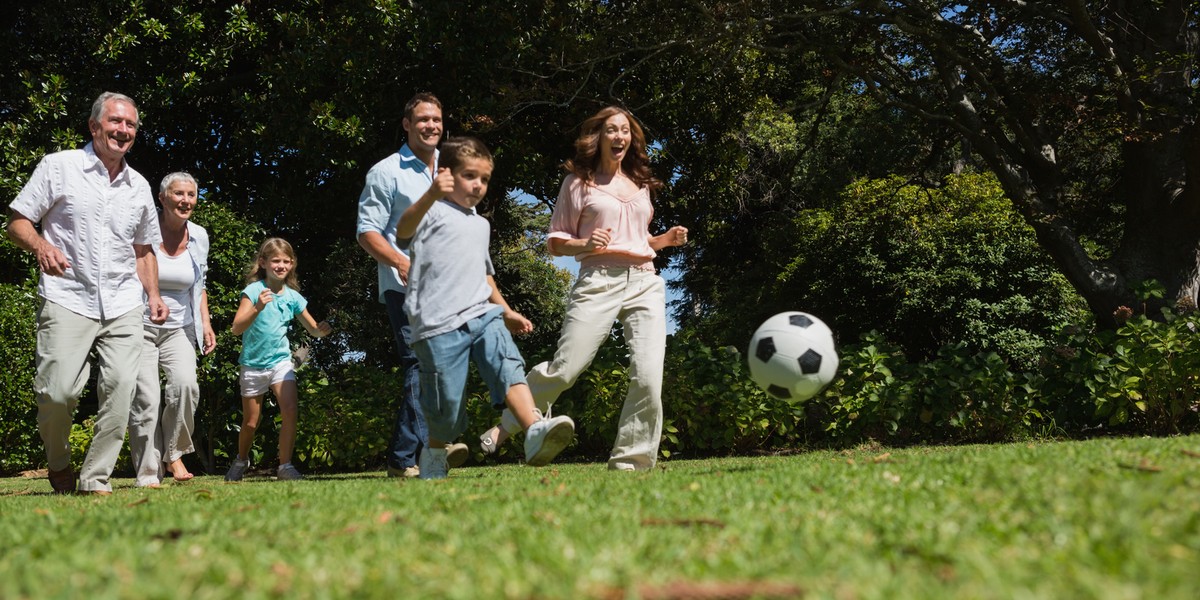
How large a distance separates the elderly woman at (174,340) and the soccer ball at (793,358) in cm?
443

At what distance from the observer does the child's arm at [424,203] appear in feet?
16.8

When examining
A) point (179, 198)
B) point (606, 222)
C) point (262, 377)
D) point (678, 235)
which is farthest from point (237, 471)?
point (678, 235)

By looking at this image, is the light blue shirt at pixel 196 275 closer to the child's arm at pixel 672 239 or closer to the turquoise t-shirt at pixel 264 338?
the turquoise t-shirt at pixel 264 338

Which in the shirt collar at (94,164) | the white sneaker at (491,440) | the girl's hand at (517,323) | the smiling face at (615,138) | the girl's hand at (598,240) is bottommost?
the white sneaker at (491,440)

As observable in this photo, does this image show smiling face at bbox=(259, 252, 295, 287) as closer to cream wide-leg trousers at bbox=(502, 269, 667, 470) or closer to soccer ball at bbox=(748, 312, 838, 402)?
cream wide-leg trousers at bbox=(502, 269, 667, 470)

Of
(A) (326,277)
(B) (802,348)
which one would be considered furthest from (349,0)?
(B) (802,348)

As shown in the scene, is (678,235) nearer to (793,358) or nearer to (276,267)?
(793,358)

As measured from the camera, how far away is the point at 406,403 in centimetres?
671

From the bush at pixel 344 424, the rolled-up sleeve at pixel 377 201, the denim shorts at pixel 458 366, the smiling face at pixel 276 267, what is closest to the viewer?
the denim shorts at pixel 458 366

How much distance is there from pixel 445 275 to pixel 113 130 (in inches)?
92.4

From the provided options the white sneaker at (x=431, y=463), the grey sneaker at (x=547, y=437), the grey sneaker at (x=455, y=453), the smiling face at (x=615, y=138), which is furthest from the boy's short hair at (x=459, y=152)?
the grey sneaker at (x=455, y=453)

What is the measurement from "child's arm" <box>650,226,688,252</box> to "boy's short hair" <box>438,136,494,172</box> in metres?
1.29

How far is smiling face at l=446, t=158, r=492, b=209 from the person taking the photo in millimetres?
5629

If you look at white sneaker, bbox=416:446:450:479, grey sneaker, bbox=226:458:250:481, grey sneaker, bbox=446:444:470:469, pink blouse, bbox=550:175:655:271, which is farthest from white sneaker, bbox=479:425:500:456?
grey sneaker, bbox=226:458:250:481
